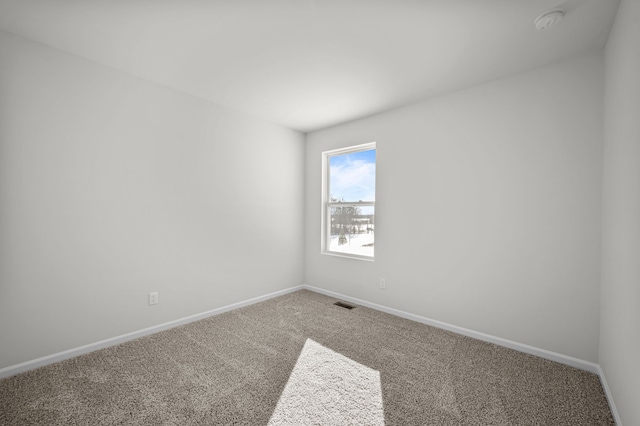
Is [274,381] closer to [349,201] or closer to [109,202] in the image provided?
[109,202]

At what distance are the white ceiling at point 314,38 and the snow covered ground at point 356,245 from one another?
6.17 ft

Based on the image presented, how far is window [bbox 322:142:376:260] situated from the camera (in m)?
3.65

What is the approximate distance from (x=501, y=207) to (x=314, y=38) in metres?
2.20

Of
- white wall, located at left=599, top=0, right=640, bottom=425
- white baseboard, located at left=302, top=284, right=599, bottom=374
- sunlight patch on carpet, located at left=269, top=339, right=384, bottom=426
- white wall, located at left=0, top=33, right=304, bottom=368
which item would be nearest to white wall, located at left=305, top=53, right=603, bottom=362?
white baseboard, located at left=302, top=284, right=599, bottom=374

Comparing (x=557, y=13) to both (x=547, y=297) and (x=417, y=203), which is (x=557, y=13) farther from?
(x=547, y=297)

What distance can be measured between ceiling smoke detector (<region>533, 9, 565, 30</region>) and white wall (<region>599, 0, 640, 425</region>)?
0.94 ft

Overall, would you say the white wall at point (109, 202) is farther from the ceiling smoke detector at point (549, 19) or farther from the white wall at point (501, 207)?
the ceiling smoke detector at point (549, 19)

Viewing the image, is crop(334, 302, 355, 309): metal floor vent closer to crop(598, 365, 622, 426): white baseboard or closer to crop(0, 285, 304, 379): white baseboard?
crop(0, 285, 304, 379): white baseboard

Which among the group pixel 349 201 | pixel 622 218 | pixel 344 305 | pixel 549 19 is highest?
pixel 549 19

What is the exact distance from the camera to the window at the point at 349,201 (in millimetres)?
3650

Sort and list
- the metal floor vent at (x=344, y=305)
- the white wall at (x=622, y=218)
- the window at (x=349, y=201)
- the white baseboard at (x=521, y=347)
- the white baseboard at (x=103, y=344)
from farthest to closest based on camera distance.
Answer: the window at (x=349, y=201)
the metal floor vent at (x=344, y=305)
the white baseboard at (x=103, y=344)
the white baseboard at (x=521, y=347)
the white wall at (x=622, y=218)

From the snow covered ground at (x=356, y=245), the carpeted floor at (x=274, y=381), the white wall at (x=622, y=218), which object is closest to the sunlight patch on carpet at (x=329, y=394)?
the carpeted floor at (x=274, y=381)

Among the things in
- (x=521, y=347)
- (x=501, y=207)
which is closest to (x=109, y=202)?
(x=501, y=207)

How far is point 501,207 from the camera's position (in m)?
2.48
